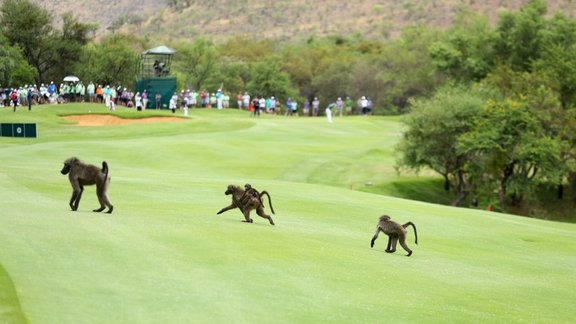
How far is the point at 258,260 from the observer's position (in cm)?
1783

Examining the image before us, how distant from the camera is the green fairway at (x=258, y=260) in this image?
13.9 meters

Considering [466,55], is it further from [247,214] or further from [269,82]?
[247,214]

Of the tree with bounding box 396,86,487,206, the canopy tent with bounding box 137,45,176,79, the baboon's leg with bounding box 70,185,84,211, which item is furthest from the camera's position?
the canopy tent with bounding box 137,45,176,79

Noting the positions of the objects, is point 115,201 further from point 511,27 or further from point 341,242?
point 511,27

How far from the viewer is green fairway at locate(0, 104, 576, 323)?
1393 cm

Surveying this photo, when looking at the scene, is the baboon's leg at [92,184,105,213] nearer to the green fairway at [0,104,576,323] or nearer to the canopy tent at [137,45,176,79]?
the green fairway at [0,104,576,323]

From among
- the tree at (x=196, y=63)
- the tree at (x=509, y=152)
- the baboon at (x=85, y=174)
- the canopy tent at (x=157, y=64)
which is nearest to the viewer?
the baboon at (x=85, y=174)

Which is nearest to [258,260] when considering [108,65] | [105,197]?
[105,197]

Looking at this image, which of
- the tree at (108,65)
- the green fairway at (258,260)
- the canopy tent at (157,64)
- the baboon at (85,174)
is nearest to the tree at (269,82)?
the tree at (108,65)

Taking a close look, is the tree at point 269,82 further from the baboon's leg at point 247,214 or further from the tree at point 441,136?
the baboon's leg at point 247,214

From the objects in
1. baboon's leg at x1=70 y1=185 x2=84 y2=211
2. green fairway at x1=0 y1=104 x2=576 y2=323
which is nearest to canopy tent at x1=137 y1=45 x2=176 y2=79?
green fairway at x1=0 y1=104 x2=576 y2=323

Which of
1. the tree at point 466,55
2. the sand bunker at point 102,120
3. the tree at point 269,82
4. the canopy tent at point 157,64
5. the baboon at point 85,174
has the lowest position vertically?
the sand bunker at point 102,120

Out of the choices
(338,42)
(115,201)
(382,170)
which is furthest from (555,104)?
(338,42)

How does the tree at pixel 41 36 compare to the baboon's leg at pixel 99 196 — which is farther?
the tree at pixel 41 36
